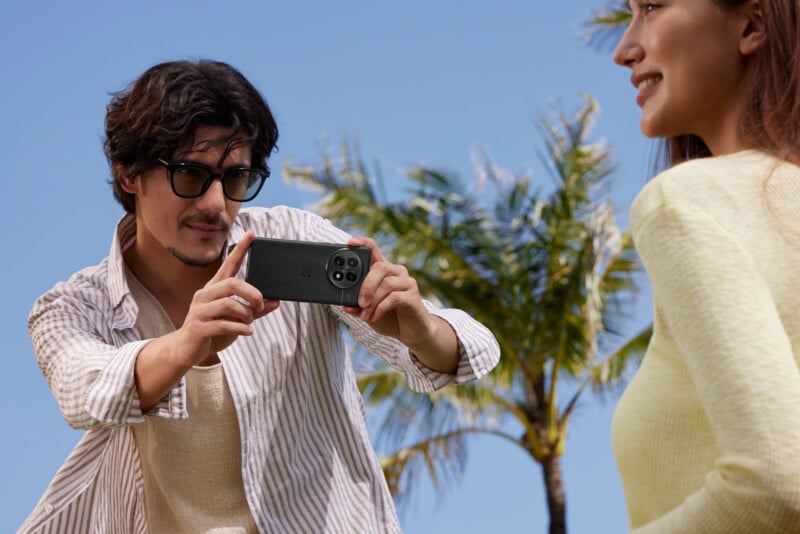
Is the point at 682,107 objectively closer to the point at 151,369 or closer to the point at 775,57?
the point at 775,57

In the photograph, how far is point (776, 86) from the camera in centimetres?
174

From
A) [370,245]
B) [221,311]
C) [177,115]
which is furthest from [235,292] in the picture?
[177,115]

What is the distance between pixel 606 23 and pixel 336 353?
11.4 m

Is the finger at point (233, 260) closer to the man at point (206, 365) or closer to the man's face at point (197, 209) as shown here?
the man at point (206, 365)

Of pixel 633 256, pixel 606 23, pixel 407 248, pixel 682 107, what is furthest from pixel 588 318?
pixel 682 107

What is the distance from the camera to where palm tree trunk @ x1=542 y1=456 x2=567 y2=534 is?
48.9 feet

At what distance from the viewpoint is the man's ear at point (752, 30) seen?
1791 millimetres

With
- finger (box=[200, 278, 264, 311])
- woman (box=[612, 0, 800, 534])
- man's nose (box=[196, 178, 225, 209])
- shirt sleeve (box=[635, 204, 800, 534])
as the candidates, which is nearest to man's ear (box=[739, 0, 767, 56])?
woman (box=[612, 0, 800, 534])

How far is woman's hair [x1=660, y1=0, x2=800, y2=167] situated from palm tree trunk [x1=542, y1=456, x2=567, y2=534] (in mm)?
13632

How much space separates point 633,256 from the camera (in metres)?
14.5

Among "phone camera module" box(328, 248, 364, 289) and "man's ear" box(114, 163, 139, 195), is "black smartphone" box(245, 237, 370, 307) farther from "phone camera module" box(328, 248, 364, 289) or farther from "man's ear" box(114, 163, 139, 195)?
"man's ear" box(114, 163, 139, 195)

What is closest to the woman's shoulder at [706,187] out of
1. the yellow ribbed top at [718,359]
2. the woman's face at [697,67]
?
the yellow ribbed top at [718,359]

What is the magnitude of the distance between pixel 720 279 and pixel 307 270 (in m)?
1.65

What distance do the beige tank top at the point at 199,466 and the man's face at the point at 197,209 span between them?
0.42 m
